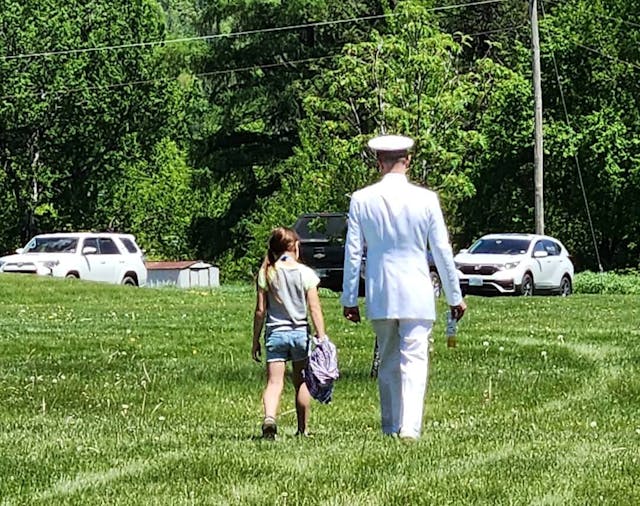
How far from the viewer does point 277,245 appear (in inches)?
359

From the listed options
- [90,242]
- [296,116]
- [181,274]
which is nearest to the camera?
[90,242]

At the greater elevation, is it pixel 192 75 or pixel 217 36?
pixel 217 36

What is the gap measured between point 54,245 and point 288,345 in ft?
84.1

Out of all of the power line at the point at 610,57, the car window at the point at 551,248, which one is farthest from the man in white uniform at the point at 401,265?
the power line at the point at 610,57

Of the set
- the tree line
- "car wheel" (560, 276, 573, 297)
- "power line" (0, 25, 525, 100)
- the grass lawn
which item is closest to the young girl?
the grass lawn

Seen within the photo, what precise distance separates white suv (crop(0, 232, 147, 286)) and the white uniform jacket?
25.1 meters

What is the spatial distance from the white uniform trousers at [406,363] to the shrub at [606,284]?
27171mm

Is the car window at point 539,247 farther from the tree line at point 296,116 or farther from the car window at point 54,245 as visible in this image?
the car window at point 54,245

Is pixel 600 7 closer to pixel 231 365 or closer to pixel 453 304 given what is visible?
pixel 231 365

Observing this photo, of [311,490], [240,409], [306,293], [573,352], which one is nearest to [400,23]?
[573,352]

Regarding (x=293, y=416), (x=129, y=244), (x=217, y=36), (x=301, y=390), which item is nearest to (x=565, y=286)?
(x=129, y=244)

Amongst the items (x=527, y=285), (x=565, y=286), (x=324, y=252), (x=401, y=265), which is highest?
(x=401, y=265)

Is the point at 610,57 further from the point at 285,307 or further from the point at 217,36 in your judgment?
the point at 285,307

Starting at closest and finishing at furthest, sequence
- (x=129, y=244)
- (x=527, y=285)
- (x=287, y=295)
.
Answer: (x=287, y=295)
(x=527, y=285)
(x=129, y=244)
